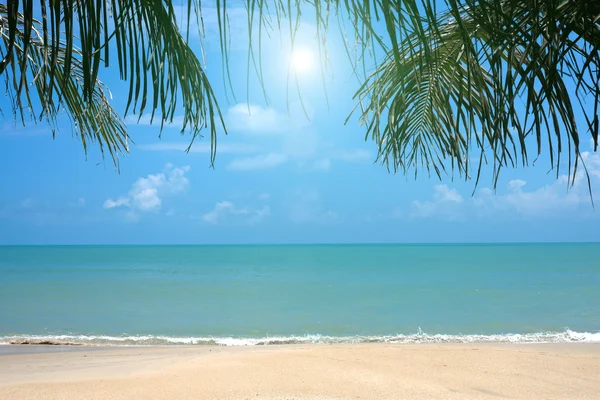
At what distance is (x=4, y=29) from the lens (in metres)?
2.05

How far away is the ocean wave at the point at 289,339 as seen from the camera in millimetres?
8594

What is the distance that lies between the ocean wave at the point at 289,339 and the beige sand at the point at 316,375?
164cm

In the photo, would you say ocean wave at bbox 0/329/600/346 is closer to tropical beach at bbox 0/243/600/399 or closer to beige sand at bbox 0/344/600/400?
tropical beach at bbox 0/243/600/399

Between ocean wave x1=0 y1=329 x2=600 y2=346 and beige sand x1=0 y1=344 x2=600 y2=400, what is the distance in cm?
164

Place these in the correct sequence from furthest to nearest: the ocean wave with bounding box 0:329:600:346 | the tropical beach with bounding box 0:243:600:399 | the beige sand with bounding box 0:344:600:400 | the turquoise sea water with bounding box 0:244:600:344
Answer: the turquoise sea water with bounding box 0:244:600:344
the ocean wave with bounding box 0:329:600:346
the tropical beach with bounding box 0:243:600:399
the beige sand with bounding box 0:344:600:400

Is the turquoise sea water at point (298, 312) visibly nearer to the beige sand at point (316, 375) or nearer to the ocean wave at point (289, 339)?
the ocean wave at point (289, 339)

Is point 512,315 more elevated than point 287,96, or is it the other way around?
point 287,96

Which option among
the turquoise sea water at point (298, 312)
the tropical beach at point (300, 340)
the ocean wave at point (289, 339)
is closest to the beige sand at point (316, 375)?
the tropical beach at point (300, 340)

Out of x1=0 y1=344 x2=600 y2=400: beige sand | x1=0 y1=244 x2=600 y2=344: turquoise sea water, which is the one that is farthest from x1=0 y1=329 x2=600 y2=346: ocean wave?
x1=0 y1=344 x2=600 y2=400: beige sand

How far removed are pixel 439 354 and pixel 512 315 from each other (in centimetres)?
652

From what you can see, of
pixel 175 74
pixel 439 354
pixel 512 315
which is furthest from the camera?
pixel 512 315

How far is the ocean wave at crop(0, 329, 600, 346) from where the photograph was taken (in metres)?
8.59

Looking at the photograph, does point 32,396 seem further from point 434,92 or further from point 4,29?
point 434,92

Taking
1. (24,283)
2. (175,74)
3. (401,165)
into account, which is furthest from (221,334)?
(24,283)
